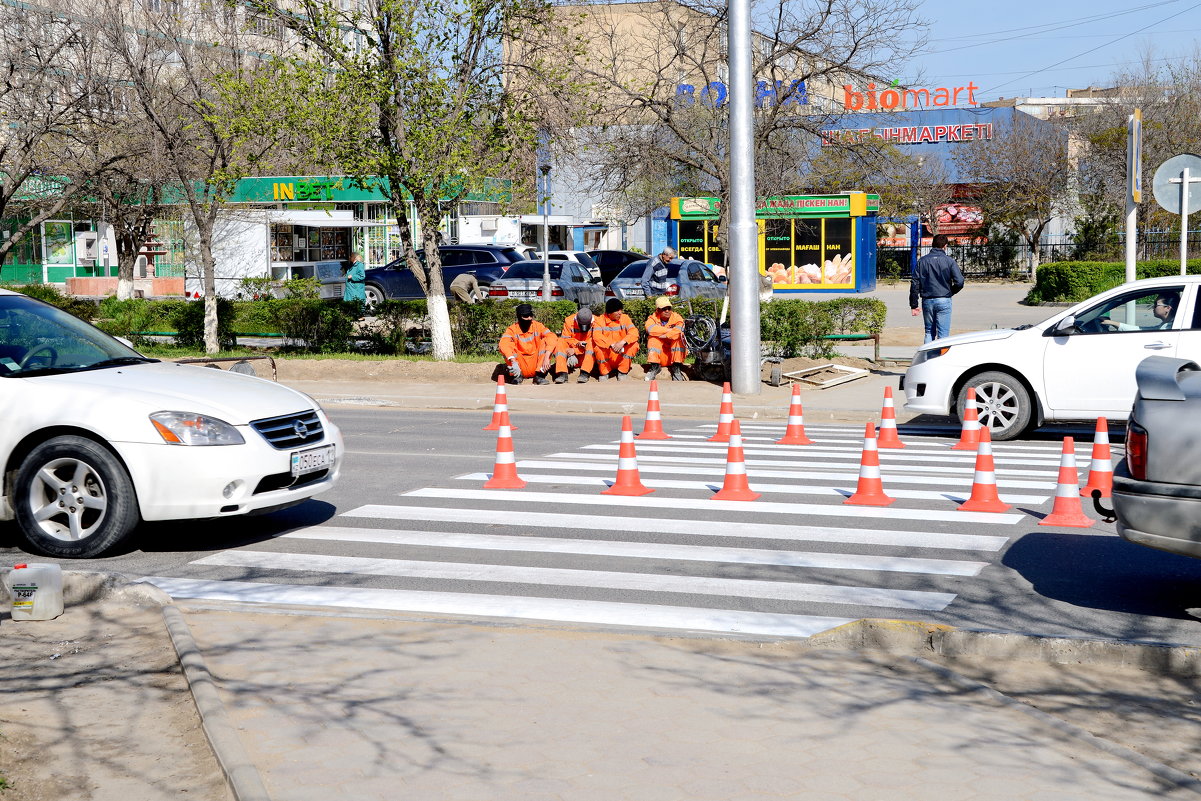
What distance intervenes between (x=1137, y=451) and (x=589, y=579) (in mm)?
3164

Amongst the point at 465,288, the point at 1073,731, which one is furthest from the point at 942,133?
the point at 1073,731

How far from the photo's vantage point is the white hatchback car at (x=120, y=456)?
26.2ft

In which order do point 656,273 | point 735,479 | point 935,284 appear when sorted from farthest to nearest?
1. point 656,273
2. point 935,284
3. point 735,479

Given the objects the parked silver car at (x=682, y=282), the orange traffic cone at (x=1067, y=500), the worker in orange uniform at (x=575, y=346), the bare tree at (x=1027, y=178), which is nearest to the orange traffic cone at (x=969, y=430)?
the orange traffic cone at (x=1067, y=500)

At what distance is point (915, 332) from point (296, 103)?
45.2 feet

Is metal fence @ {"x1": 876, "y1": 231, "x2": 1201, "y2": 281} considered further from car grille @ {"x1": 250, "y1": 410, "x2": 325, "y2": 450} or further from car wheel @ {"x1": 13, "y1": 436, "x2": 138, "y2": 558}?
car wheel @ {"x1": 13, "y1": 436, "x2": 138, "y2": 558}

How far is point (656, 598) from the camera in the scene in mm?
7227

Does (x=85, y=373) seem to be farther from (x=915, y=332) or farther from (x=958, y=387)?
(x=915, y=332)

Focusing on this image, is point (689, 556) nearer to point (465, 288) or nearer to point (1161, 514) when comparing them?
point (1161, 514)

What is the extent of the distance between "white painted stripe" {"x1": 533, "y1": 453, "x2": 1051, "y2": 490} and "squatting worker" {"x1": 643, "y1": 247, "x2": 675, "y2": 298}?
1831 cm

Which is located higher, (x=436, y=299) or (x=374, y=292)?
(x=374, y=292)

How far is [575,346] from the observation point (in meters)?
20.0

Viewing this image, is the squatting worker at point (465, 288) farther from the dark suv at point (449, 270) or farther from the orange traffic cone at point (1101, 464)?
the orange traffic cone at point (1101, 464)

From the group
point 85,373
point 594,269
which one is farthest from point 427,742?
point 594,269
